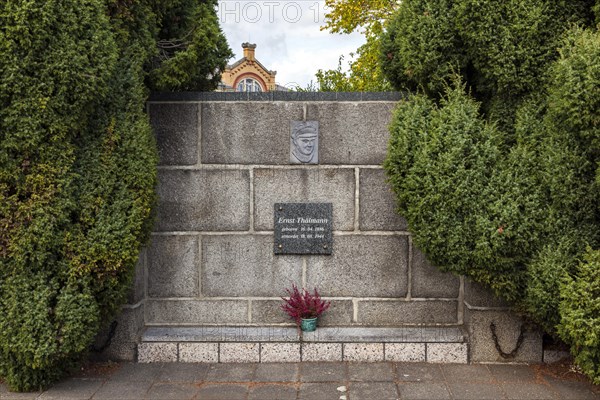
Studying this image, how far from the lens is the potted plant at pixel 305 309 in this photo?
520cm

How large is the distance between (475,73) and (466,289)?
177 centimetres

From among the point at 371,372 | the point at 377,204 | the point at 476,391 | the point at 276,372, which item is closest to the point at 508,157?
the point at 377,204

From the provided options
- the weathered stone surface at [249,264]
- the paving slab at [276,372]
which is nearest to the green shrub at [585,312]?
the paving slab at [276,372]

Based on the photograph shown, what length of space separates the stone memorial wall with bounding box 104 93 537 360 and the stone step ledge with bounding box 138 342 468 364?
28 cm

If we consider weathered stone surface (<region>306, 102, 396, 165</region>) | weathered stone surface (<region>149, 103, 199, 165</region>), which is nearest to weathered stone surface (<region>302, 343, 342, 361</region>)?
weathered stone surface (<region>306, 102, 396, 165</region>)

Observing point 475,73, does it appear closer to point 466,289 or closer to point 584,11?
point 584,11

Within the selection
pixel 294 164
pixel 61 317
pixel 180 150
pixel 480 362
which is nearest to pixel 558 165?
pixel 480 362

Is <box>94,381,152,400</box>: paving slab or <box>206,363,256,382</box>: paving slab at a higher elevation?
<box>206,363,256,382</box>: paving slab

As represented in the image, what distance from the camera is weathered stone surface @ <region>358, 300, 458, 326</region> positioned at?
5309 millimetres

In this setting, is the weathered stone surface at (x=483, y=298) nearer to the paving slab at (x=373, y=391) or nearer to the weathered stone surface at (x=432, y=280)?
the weathered stone surface at (x=432, y=280)

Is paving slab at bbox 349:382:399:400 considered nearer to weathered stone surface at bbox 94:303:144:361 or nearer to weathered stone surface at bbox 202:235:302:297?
→ weathered stone surface at bbox 202:235:302:297

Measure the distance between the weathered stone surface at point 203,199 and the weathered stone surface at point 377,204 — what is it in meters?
1.00

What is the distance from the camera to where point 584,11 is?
4570 millimetres

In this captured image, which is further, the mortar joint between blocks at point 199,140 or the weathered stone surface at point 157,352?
the mortar joint between blocks at point 199,140
